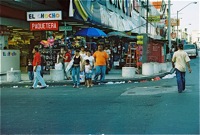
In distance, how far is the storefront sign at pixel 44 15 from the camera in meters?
21.8

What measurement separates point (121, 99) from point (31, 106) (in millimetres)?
2876

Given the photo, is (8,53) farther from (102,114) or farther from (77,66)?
(102,114)

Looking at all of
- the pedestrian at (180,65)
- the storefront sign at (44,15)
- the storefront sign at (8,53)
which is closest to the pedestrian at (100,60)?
the pedestrian at (180,65)

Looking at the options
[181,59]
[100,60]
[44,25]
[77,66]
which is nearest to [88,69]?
[77,66]

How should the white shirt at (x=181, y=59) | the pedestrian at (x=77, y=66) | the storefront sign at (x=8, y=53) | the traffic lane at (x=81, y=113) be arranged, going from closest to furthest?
the traffic lane at (x=81, y=113) → the white shirt at (x=181, y=59) → the pedestrian at (x=77, y=66) → the storefront sign at (x=8, y=53)

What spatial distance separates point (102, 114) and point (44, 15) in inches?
552

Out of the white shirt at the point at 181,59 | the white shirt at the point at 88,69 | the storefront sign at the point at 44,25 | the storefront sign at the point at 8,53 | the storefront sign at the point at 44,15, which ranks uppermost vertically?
the storefront sign at the point at 44,15

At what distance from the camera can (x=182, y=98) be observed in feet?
38.4

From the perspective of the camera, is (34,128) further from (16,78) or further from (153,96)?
(16,78)

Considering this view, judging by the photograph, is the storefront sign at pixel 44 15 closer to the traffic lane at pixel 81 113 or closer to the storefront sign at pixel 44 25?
the storefront sign at pixel 44 25

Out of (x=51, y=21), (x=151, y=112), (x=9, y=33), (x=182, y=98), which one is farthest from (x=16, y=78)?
(x=151, y=112)

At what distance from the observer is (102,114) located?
9125 mm

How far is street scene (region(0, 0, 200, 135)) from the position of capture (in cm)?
803

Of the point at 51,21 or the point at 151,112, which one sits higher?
the point at 51,21
